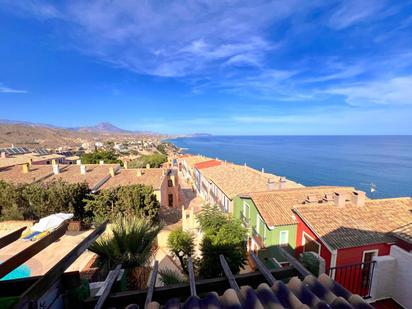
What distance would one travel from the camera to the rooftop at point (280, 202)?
12.8 meters

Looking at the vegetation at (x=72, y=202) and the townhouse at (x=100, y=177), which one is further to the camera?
the townhouse at (x=100, y=177)

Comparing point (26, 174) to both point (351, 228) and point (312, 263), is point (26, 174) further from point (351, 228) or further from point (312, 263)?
point (351, 228)

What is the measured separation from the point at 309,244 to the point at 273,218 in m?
A: 2.37

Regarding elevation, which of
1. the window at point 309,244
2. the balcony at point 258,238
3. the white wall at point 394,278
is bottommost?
the balcony at point 258,238

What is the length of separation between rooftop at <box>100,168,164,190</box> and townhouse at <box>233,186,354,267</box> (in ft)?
27.9

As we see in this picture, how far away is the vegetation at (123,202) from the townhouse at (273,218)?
7.10m

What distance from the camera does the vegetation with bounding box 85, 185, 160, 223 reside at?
1409 centimetres

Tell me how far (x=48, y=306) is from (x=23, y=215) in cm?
1565

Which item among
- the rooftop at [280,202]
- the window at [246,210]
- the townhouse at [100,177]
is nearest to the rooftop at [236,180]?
the window at [246,210]

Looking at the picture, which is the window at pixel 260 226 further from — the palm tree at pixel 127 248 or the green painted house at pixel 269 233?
the palm tree at pixel 127 248

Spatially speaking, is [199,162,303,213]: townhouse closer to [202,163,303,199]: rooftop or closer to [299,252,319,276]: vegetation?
[202,163,303,199]: rooftop

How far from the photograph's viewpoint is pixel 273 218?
42.3 ft

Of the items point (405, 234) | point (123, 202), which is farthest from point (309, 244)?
point (123, 202)

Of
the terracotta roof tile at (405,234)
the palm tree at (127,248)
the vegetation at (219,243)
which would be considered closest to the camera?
the palm tree at (127,248)
